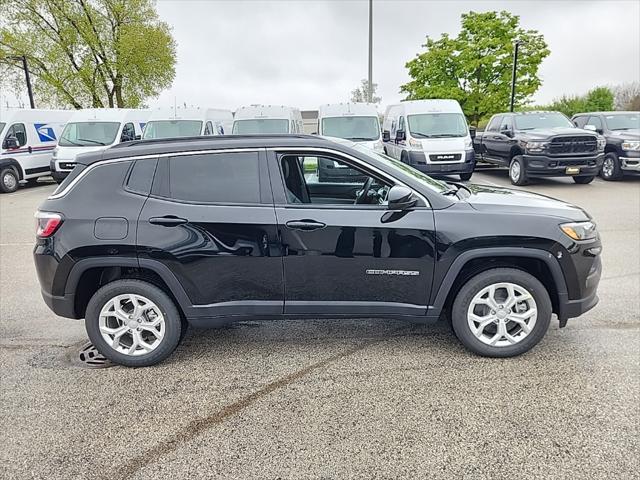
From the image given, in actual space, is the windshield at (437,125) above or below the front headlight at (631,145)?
above

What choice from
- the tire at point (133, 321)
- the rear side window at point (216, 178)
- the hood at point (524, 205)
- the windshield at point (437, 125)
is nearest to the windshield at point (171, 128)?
the windshield at point (437, 125)

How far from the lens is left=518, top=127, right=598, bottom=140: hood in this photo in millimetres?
12640

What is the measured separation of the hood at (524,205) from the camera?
3575mm

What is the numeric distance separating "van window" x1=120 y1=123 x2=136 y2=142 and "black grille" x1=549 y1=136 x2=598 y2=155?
41.4 feet

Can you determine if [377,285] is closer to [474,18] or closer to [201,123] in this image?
[201,123]

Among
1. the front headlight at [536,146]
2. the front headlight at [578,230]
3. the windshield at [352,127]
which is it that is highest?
the windshield at [352,127]

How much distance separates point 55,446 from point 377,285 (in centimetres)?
226

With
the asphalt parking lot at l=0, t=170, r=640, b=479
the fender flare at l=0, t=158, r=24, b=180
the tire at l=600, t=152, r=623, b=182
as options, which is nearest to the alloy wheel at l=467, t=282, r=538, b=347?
the asphalt parking lot at l=0, t=170, r=640, b=479

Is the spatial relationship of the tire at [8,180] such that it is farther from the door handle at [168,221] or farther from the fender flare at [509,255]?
the fender flare at [509,255]

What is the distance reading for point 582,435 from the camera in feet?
9.02

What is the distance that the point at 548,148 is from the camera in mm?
12641

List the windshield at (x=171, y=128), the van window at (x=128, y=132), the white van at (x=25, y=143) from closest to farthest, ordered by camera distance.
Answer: the windshield at (x=171, y=128) < the white van at (x=25, y=143) < the van window at (x=128, y=132)

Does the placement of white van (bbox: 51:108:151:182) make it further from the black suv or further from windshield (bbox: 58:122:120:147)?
the black suv

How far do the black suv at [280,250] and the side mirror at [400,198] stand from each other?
0.04 ft
